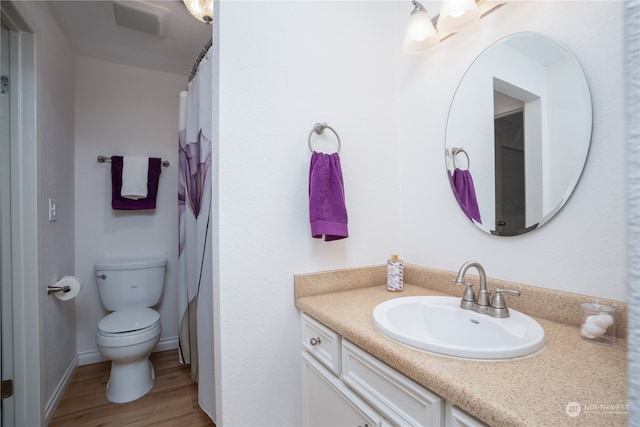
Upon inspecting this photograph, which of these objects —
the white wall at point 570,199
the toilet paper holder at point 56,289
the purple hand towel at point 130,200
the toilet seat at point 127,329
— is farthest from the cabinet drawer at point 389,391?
the purple hand towel at point 130,200

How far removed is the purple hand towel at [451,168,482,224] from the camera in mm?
1104

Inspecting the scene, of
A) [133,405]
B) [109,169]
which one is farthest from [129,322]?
[109,169]

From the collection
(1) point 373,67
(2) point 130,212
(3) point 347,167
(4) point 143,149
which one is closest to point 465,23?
(1) point 373,67

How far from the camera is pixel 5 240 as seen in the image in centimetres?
136

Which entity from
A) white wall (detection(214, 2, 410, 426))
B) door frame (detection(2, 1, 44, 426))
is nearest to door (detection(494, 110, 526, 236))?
white wall (detection(214, 2, 410, 426))

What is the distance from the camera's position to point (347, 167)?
129cm

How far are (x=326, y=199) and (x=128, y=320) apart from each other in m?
1.62

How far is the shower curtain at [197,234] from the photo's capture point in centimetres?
144

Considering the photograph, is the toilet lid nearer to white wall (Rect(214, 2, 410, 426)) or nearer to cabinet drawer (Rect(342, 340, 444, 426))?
white wall (Rect(214, 2, 410, 426))

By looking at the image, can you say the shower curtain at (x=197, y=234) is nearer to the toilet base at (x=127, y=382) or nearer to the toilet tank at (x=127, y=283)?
the toilet base at (x=127, y=382)

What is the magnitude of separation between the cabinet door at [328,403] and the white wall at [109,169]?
1753mm

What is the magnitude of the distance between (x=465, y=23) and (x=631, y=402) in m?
1.21

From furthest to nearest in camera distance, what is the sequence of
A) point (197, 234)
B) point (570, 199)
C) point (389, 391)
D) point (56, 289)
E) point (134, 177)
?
point (134, 177) → point (56, 289) → point (197, 234) → point (570, 199) → point (389, 391)

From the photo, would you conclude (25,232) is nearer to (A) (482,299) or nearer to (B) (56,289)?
(B) (56,289)
